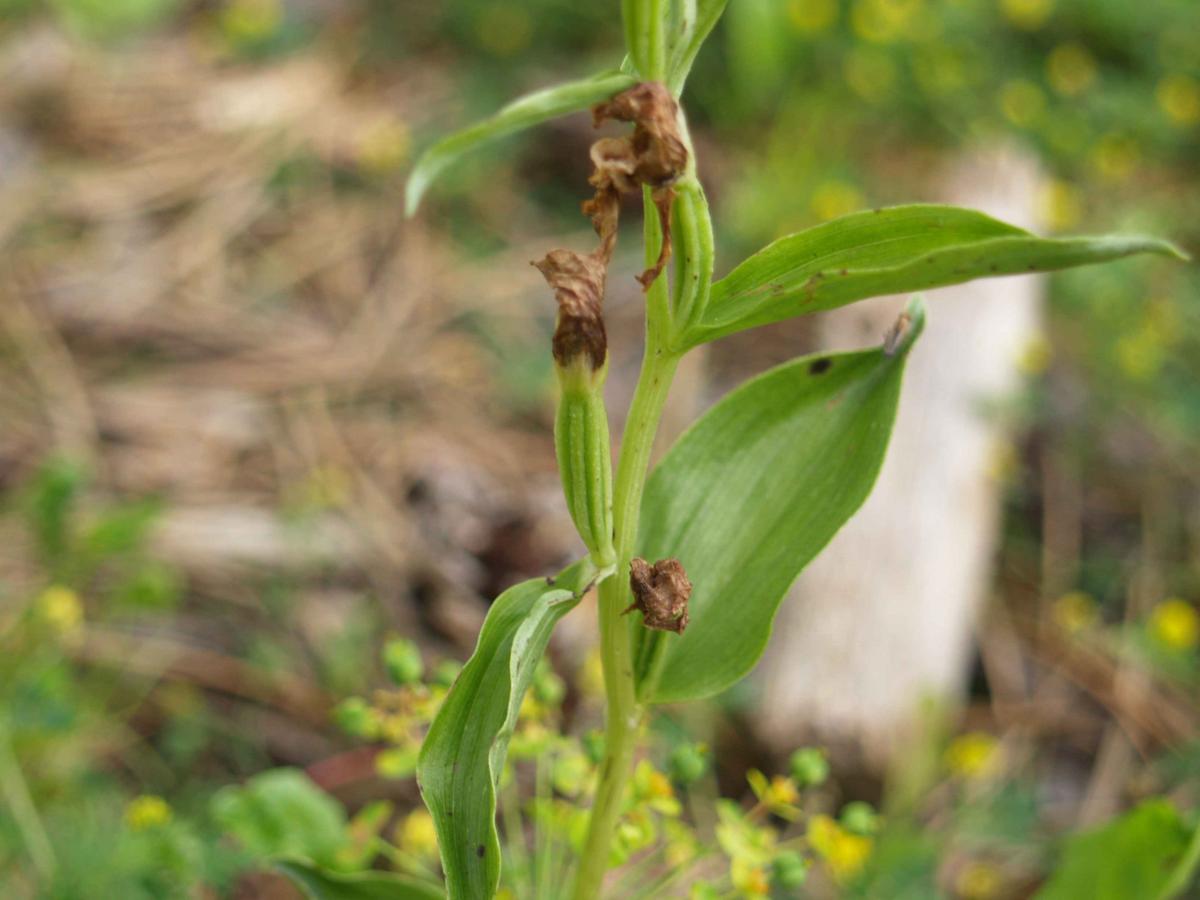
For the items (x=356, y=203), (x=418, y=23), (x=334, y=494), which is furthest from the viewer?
(x=418, y=23)

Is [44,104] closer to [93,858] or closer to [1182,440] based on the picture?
[93,858]

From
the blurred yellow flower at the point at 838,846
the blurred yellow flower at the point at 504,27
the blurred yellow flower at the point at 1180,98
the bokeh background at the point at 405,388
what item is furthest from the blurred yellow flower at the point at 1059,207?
the blurred yellow flower at the point at 838,846

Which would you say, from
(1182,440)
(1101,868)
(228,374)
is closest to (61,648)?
(228,374)

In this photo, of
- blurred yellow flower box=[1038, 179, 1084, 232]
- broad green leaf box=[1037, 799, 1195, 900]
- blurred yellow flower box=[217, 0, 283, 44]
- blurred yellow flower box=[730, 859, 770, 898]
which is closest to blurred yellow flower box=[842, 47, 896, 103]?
blurred yellow flower box=[1038, 179, 1084, 232]

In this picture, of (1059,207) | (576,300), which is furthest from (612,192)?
(1059,207)

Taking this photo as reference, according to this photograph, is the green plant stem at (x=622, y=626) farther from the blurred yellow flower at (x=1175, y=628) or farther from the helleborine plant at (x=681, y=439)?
the blurred yellow flower at (x=1175, y=628)

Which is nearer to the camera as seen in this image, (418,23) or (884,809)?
(884,809)
